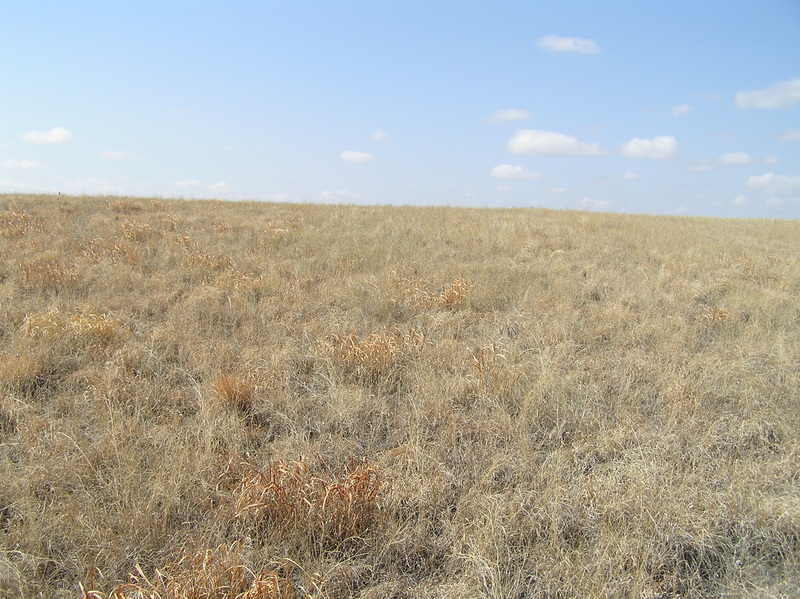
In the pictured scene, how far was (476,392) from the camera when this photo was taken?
4.14 m

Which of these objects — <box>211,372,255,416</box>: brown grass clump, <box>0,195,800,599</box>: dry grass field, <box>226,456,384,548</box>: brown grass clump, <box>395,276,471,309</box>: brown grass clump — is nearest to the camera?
<box>0,195,800,599</box>: dry grass field

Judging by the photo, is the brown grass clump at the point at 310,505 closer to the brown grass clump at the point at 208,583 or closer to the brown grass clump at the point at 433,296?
the brown grass clump at the point at 208,583

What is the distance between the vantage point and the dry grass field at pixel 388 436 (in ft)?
7.95

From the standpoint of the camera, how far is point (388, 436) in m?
3.60

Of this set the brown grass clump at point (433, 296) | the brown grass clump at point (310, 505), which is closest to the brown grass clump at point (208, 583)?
the brown grass clump at point (310, 505)

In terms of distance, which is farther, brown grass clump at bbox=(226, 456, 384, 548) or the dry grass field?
brown grass clump at bbox=(226, 456, 384, 548)

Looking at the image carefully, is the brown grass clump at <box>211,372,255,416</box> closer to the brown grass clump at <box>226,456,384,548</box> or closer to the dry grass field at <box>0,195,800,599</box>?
the dry grass field at <box>0,195,800,599</box>

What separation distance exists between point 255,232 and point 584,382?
864 cm

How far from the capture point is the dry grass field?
2.42 meters

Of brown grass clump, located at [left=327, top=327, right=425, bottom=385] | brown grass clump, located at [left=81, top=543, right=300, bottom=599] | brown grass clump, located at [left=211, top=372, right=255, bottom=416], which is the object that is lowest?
brown grass clump, located at [left=81, top=543, right=300, bottom=599]

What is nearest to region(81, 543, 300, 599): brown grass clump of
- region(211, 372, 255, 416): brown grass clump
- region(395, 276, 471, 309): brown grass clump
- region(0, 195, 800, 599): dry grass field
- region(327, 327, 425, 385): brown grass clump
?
region(0, 195, 800, 599): dry grass field

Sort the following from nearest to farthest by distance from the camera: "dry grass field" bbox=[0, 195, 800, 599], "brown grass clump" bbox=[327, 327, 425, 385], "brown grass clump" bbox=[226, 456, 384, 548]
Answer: "dry grass field" bbox=[0, 195, 800, 599]
"brown grass clump" bbox=[226, 456, 384, 548]
"brown grass clump" bbox=[327, 327, 425, 385]

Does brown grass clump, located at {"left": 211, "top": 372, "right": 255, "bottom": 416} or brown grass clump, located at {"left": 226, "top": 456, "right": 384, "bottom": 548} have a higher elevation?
brown grass clump, located at {"left": 211, "top": 372, "right": 255, "bottom": 416}

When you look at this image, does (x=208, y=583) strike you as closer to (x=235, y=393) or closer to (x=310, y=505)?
(x=310, y=505)
